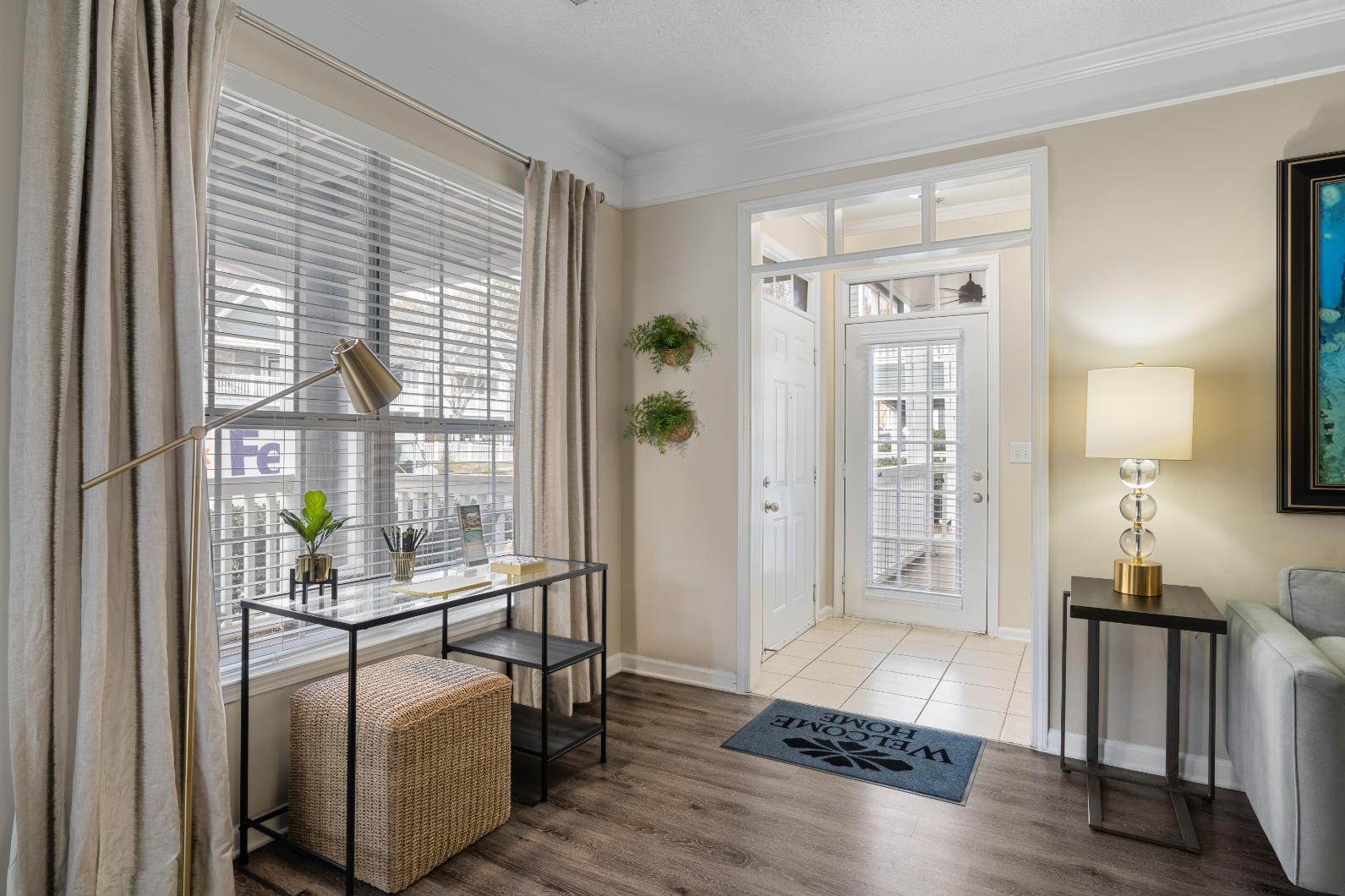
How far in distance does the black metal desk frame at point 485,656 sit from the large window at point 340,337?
274 mm

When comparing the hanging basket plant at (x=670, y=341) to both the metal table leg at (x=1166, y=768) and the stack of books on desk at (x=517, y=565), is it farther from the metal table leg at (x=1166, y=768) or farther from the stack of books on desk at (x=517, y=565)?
the metal table leg at (x=1166, y=768)

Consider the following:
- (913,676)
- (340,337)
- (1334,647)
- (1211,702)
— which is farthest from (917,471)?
(340,337)

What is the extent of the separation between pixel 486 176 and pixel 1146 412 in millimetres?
2638

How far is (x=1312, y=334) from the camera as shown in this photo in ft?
8.25

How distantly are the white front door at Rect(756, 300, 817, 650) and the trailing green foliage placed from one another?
223 centimetres

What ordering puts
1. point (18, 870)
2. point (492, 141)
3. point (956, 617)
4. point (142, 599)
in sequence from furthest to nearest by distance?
point (956, 617), point (492, 141), point (142, 599), point (18, 870)

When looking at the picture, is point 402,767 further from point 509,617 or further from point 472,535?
point 509,617

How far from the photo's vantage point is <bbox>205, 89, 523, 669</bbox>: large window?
7.36ft

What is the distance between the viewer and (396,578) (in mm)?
2514

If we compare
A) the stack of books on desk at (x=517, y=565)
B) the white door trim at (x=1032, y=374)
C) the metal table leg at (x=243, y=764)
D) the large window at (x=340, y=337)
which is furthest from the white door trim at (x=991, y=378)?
the metal table leg at (x=243, y=764)

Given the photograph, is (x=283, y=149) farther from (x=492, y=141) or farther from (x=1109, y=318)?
(x=1109, y=318)

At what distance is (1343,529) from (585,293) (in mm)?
3038

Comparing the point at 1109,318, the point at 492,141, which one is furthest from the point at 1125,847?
the point at 492,141

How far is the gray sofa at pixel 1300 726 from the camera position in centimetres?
181
